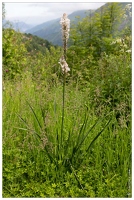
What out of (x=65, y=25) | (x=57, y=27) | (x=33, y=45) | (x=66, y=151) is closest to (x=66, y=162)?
(x=66, y=151)

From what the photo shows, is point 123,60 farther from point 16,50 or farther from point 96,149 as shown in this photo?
point 16,50

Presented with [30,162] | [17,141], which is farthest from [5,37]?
[30,162]

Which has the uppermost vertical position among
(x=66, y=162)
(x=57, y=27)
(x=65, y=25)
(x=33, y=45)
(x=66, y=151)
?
(x=57, y=27)

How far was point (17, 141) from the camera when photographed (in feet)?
12.1

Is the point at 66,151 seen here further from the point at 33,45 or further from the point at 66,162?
the point at 33,45

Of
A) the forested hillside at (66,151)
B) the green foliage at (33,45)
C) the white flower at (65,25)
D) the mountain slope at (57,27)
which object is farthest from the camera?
the green foliage at (33,45)

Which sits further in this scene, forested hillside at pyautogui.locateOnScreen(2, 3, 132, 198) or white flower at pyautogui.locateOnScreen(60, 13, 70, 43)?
forested hillside at pyautogui.locateOnScreen(2, 3, 132, 198)

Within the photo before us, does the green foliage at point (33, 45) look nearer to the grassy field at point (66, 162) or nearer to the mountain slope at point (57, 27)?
the mountain slope at point (57, 27)

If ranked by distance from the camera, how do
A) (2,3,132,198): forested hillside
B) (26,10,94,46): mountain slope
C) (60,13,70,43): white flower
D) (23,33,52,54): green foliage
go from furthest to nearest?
1. (23,33,52,54): green foliage
2. (26,10,94,46): mountain slope
3. (2,3,132,198): forested hillside
4. (60,13,70,43): white flower

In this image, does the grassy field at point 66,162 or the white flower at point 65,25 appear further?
the grassy field at point 66,162

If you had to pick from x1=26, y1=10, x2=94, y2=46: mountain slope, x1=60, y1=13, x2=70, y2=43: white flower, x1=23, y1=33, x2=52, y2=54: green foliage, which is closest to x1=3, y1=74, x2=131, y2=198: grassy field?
x1=60, y1=13, x2=70, y2=43: white flower

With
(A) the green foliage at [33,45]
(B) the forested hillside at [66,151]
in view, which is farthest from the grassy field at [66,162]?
(A) the green foliage at [33,45]

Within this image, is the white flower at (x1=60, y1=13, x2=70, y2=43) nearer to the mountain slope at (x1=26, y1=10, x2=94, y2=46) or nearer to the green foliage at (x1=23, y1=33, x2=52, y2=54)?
the mountain slope at (x1=26, y1=10, x2=94, y2=46)

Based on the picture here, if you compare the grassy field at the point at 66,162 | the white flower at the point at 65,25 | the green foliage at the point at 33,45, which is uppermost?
the white flower at the point at 65,25
